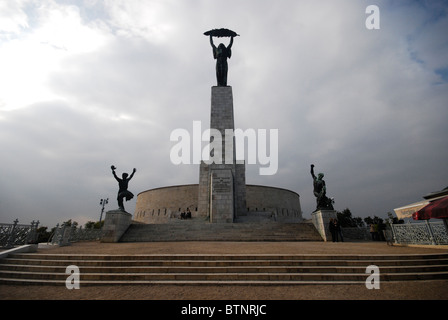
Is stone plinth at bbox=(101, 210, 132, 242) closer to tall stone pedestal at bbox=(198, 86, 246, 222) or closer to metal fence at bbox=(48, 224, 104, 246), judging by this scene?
metal fence at bbox=(48, 224, 104, 246)

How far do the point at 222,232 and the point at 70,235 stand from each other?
834 cm

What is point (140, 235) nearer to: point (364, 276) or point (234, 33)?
point (364, 276)

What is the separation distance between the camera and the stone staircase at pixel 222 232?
11.0 m

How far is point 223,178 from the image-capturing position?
53.2ft

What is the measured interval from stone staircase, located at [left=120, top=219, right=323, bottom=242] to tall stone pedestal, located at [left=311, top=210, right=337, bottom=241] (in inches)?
11.8

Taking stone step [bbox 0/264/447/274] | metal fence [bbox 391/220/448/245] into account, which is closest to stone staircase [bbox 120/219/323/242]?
metal fence [bbox 391/220/448/245]

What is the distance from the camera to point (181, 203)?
29.9 metres

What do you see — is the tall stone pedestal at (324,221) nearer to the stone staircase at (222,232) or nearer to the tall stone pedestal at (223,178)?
the stone staircase at (222,232)

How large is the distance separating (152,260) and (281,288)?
11.0ft

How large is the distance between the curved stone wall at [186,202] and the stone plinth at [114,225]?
16.3 m

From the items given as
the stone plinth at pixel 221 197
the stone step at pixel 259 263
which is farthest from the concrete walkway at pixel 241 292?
the stone plinth at pixel 221 197

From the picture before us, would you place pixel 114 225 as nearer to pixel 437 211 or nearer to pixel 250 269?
pixel 250 269

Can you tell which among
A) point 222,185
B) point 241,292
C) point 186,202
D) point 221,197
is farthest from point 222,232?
point 186,202
